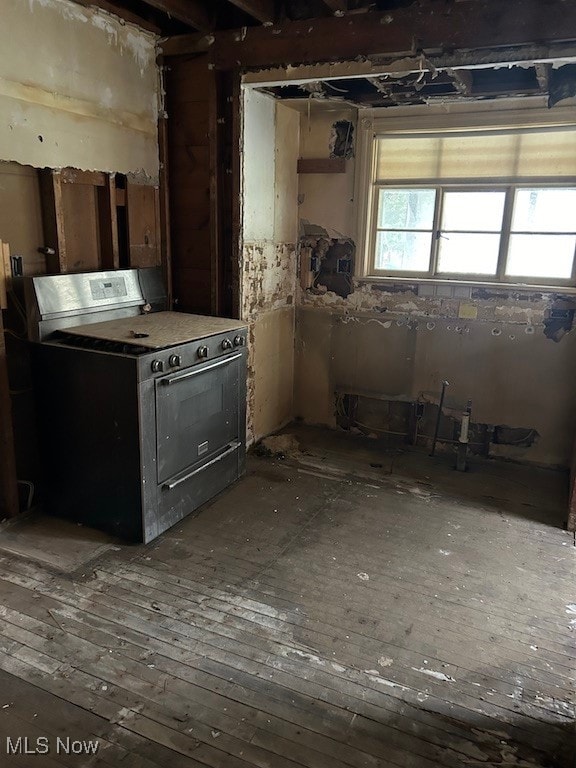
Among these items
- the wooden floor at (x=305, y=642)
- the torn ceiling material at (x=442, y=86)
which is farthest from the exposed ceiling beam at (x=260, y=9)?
the wooden floor at (x=305, y=642)

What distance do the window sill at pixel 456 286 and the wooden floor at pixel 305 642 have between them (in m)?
1.58

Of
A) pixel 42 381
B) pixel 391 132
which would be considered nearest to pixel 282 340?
pixel 391 132

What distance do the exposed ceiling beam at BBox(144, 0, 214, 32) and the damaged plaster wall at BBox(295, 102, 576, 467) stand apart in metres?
1.18

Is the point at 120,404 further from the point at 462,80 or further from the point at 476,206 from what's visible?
the point at 476,206

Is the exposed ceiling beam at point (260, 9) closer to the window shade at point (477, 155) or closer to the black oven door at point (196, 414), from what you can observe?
the window shade at point (477, 155)

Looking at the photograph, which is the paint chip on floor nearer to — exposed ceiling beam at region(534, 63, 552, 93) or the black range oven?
the black range oven

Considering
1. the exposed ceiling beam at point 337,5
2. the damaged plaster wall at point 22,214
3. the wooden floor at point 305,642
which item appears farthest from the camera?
the exposed ceiling beam at point 337,5

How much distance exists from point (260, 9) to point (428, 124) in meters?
1.49

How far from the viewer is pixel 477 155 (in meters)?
4.04

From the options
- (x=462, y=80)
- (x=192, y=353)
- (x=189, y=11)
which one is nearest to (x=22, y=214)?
(x=192, y=353)

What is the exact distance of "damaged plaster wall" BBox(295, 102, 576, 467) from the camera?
409 cm

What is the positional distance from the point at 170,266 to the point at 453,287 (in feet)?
7.06

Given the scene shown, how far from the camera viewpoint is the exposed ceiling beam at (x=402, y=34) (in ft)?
9.16

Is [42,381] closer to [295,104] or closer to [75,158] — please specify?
[75,158]
